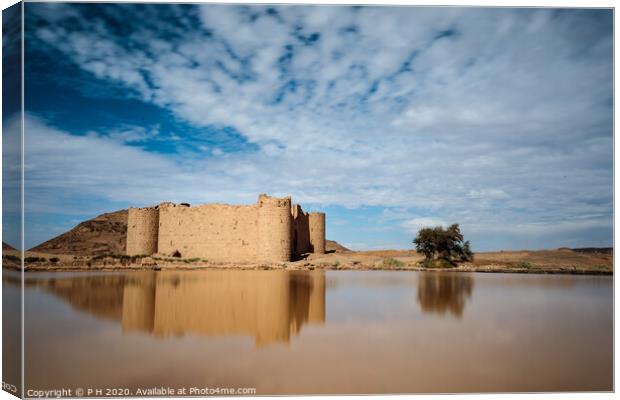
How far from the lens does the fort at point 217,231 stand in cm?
2000

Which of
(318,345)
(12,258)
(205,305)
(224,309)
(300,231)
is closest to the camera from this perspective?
(318,345)

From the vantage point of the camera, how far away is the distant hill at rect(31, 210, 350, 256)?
2770 cm

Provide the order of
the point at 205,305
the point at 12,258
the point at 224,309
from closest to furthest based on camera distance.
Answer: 1. the point at 12,258
2. the point at 224,309
3. the point at 205,305

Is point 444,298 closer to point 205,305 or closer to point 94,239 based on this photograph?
point 205,305

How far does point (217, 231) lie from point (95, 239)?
15.2m

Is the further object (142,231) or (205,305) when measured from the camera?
(142,231)

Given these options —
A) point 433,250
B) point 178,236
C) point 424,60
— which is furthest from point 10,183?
point 433,250

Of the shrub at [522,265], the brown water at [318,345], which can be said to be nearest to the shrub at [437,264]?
the shrub at [522,265]

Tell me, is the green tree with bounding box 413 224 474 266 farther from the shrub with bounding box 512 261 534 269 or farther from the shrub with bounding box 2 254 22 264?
the shrub with bounding box 2 254 22 264

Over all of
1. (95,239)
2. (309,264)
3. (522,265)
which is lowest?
(522,265)

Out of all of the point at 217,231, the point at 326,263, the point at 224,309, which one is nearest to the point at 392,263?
the point at 326,263

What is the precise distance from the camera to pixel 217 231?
68.3ft

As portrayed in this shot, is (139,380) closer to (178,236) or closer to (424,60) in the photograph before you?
(424,60)

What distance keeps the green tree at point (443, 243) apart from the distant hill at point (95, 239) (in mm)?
18824
